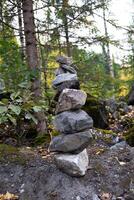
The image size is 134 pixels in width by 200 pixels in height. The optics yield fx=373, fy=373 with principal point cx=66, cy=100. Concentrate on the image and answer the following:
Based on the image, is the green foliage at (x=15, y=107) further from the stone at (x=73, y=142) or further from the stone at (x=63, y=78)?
the stone at (x=63, y=78)

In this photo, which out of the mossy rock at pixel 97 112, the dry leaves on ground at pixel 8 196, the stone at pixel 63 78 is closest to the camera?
the dry leaves on ground at pixel 8 196

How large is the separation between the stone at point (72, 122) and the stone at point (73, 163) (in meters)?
0.29

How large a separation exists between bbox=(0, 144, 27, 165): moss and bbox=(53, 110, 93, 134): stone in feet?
2.61

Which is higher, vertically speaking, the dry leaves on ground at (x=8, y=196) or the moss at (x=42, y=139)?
the moss at (x=42, y=139)

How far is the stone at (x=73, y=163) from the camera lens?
4258mm

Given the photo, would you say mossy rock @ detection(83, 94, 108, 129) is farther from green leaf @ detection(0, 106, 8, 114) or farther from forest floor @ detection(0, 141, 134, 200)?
green leaf @ detection(0, 106, 8, 114)

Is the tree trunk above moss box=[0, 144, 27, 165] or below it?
above

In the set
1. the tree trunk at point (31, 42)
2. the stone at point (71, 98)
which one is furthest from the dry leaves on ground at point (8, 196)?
the tree trunk at point (31, 42)

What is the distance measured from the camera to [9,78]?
250 inches

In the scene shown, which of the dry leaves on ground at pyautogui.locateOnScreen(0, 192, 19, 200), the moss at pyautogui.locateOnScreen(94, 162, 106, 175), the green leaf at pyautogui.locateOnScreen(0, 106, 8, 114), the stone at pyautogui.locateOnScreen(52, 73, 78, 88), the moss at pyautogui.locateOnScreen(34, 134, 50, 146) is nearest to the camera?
the green leaf at pyautogui.locateOnScreen(0, 106, 8, 114)

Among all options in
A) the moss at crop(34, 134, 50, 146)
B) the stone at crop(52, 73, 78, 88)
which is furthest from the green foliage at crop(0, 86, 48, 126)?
the moss at crop(34, 134, 50, 146)

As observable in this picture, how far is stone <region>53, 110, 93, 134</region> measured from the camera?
4328mm

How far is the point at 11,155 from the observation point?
501cm

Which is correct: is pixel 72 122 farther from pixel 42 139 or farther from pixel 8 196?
pixel 42 139
